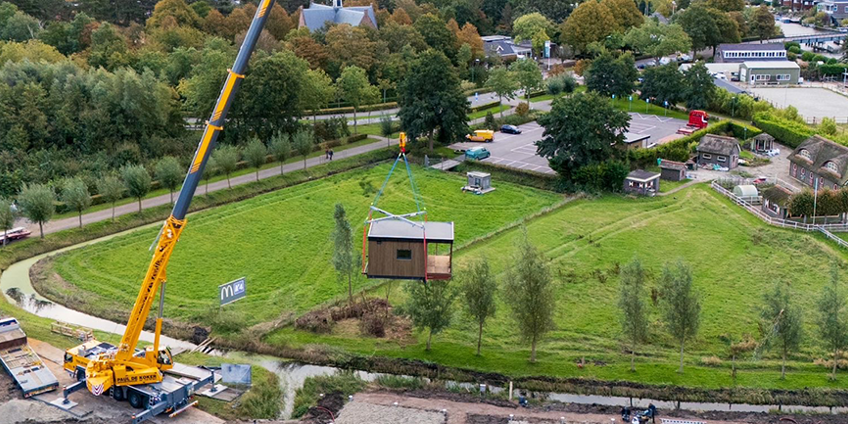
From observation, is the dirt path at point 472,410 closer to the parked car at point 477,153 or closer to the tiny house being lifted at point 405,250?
the tiny house being lifted at point 405,250

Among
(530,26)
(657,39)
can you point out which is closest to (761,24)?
(657,39)

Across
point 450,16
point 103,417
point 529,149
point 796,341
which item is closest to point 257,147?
point 529,149

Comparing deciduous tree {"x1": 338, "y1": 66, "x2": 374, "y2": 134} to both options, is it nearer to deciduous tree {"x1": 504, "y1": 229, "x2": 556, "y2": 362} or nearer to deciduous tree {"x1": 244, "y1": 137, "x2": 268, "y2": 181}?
deciduous tree {"x1": 244, "y1": 137, "x2": 268, "y2": 181}

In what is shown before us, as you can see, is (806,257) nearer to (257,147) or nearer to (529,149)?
(529,149)

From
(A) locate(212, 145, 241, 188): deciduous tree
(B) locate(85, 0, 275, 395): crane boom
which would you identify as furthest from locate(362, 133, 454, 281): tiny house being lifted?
(A) locate(212, 145, 241, 188): deciduous tree

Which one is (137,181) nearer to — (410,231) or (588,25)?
(410,231)
